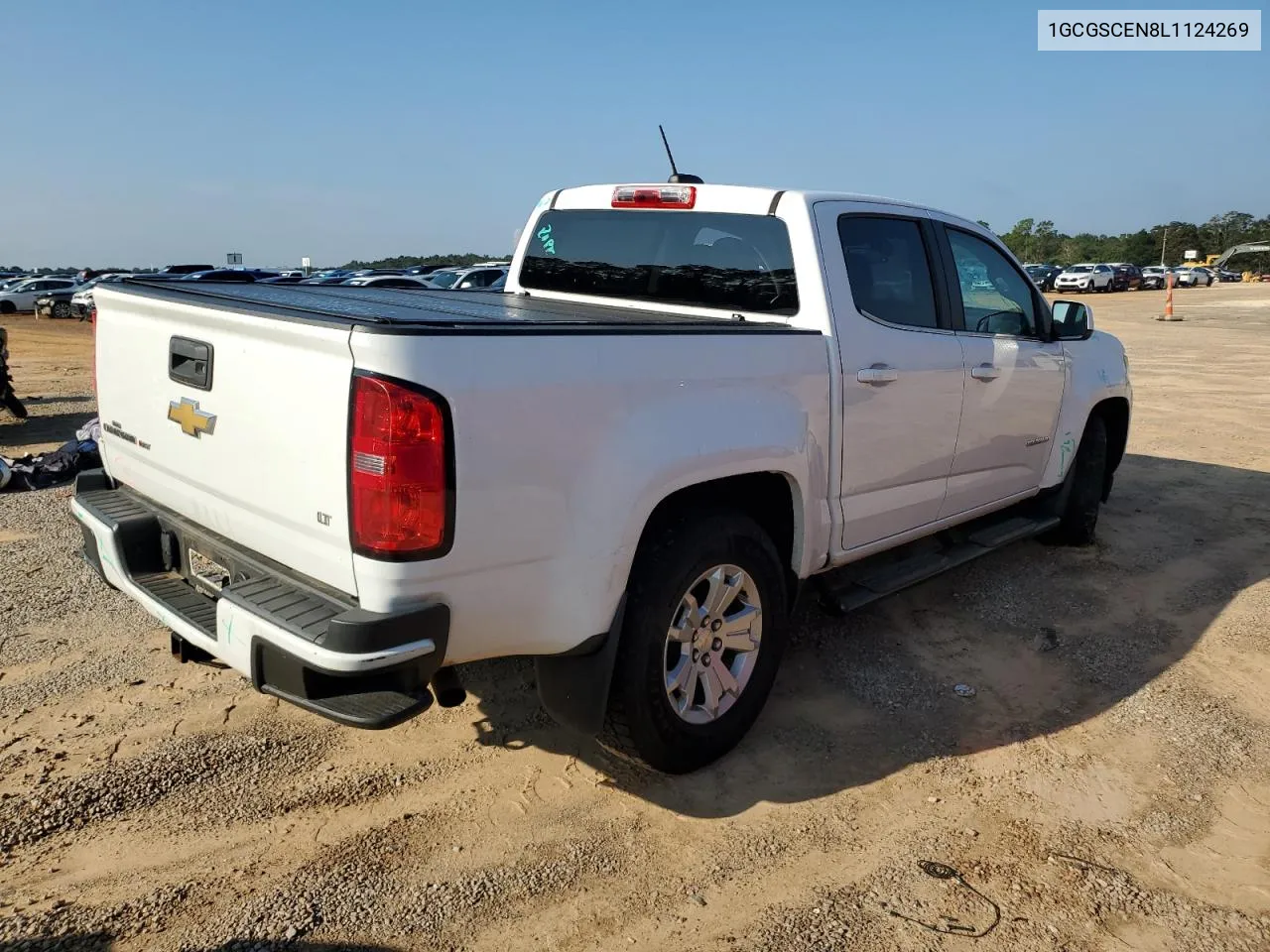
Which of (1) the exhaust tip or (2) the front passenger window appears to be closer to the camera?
(1) the exhaust tip

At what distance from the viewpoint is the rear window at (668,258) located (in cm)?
375

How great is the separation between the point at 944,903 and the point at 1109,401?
419cm

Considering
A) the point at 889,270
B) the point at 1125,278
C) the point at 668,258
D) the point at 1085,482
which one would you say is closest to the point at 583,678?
the point at 668,258

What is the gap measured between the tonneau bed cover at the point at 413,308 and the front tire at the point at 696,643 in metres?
0.72

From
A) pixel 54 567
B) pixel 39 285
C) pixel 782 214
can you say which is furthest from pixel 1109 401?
pixel 39 285

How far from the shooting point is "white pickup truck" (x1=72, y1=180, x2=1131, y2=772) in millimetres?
2395

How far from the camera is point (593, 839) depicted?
2926mm

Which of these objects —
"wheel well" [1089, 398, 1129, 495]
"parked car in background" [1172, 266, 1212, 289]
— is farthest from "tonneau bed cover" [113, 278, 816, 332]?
"parked car in background" [1172, 266, 1212, 289]

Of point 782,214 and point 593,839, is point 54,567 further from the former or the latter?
point 782,214

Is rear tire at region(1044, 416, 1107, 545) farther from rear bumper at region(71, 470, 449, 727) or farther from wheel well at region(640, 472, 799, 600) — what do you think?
rear bumper at region(71, 470, 449, 727)

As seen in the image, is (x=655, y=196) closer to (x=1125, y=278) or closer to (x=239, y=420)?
(x=239, y=420)

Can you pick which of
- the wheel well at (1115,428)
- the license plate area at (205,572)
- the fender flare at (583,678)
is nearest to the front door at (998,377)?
the wheel well at (1115,428)

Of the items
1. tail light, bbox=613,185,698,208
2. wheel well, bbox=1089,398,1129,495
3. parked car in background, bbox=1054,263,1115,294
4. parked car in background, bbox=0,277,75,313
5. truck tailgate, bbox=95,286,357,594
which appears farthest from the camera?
parked car in background, bbox=1054,263,1115,294

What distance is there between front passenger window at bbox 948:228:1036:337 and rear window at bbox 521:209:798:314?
1.18m
